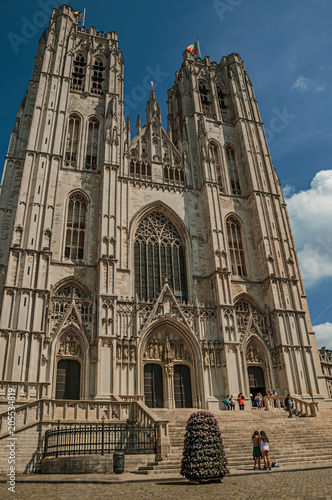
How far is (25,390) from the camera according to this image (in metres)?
19.1

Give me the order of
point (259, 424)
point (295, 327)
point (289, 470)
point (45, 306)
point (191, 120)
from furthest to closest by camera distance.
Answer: point (191, 120) < point (295, 327) < point (45, 306) < point (259, 424) < point (289, 470)

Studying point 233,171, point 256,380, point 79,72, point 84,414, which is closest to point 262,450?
point 84,414

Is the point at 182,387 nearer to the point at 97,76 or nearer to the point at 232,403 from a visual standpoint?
the point at 232,403

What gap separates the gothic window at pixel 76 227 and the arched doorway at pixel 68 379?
671 centimetres

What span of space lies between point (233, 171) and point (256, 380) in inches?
668

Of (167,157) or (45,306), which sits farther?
(167,157)

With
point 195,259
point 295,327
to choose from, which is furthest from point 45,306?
point 295,327

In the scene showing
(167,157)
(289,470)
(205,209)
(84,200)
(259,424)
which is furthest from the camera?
(167,157)

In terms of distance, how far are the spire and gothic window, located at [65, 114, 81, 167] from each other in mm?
5822

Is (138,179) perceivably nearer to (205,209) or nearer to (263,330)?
(205,209)

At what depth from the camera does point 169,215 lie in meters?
29.0

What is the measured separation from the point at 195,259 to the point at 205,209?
413cm

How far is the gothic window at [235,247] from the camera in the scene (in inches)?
1129

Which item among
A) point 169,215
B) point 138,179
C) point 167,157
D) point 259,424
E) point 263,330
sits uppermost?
point 167,157
